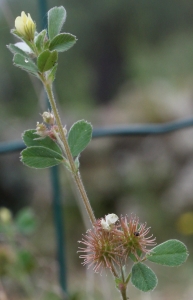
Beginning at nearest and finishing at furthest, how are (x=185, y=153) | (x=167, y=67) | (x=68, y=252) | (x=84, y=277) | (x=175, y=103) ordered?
(x=84, y=277), (x=68, y=252), (x=185, y=153), (x=175, y=103), (x=167, y=67)

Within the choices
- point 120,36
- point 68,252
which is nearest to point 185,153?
point 68,252

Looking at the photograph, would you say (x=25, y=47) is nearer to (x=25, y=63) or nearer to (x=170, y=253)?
(x=25, y=63)

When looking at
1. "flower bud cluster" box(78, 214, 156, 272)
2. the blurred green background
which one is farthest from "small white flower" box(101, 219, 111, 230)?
the blurred green background

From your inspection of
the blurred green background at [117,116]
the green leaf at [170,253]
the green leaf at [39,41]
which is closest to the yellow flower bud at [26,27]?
the green leaf at [39,41]

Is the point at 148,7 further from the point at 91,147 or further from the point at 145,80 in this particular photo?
the point at 91,147

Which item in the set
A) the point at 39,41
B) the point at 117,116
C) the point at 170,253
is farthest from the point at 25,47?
the point at 117,116

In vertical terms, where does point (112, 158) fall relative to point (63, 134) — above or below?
above

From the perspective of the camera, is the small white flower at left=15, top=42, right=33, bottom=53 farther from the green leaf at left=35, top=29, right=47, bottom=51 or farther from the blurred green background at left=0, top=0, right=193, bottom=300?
the blurred green background at left=0, top=0, right=193, bottom=300
